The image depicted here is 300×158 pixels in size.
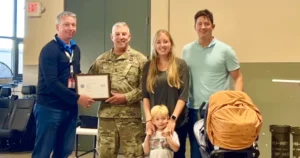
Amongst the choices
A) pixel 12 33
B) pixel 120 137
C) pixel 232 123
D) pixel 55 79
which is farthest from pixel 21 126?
pixel 232 123

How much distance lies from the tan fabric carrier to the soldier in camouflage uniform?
2.29ft

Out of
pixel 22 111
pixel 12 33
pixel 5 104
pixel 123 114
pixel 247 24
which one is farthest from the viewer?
pixel 12 33

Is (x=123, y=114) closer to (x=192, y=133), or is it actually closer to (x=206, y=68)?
(x=192, y=133)

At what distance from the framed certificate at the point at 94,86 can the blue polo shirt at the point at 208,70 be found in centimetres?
72

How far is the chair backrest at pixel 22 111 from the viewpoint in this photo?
6609 millimetres

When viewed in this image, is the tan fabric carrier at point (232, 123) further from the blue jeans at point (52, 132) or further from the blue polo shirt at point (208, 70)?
the blue jeans at point (52, 132)

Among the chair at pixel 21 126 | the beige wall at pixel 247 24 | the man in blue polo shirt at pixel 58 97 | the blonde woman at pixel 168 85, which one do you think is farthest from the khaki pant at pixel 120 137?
the chair at pixel 21 126

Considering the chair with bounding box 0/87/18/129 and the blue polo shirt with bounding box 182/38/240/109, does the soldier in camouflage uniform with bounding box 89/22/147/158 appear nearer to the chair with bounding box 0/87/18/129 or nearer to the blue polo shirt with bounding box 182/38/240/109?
the blue polo shirt with bounding box 182/38/240/109

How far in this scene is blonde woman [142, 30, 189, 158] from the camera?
3355 mm

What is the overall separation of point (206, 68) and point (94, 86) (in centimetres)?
97

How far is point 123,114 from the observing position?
11.3 feet

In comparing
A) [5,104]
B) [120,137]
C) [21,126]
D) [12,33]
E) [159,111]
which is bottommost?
[21,126]

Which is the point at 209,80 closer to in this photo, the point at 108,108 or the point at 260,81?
the point at 108,108

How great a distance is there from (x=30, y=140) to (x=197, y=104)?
4064 mm
